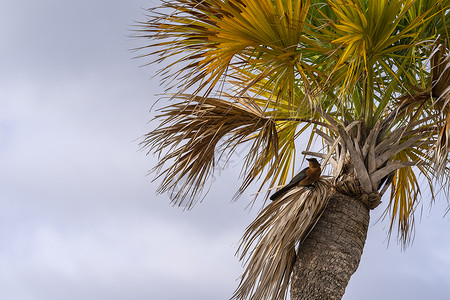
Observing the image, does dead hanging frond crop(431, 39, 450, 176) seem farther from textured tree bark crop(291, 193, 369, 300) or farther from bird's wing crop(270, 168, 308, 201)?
bird's wing crop(270, 168, 308, 201)

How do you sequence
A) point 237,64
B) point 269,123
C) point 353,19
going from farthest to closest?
point 269,123, point 237,64, point 353,19

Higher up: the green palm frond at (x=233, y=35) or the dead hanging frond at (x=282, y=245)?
the green palm frond at (x=233, y=35)

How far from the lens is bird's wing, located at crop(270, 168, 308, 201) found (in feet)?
19.2

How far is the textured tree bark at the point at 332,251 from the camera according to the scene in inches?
218

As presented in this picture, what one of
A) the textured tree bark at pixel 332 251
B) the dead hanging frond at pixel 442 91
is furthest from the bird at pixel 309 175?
the dead hanging frond at pixel 442 91

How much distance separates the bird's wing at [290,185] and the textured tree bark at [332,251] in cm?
35

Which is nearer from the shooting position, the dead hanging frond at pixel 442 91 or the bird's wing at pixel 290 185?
the dead hanging frond at pixel 442 91

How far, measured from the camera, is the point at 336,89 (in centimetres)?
594

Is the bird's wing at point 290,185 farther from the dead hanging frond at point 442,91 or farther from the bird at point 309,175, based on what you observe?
the dead hanging frond at point 442,91

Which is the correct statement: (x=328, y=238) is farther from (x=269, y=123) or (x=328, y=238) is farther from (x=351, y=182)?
(x=269, y=123)

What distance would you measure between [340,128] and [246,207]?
1169mm

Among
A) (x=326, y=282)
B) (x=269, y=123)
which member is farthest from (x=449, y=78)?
(x=326, y=282)

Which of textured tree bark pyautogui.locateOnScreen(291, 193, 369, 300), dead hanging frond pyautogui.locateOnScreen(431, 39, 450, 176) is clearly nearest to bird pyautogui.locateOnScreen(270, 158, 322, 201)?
textured tree bark pyautogui.locateOnScreen(291, 193, 369, 300)

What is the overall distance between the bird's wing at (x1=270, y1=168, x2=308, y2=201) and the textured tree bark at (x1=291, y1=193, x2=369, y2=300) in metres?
0.35
